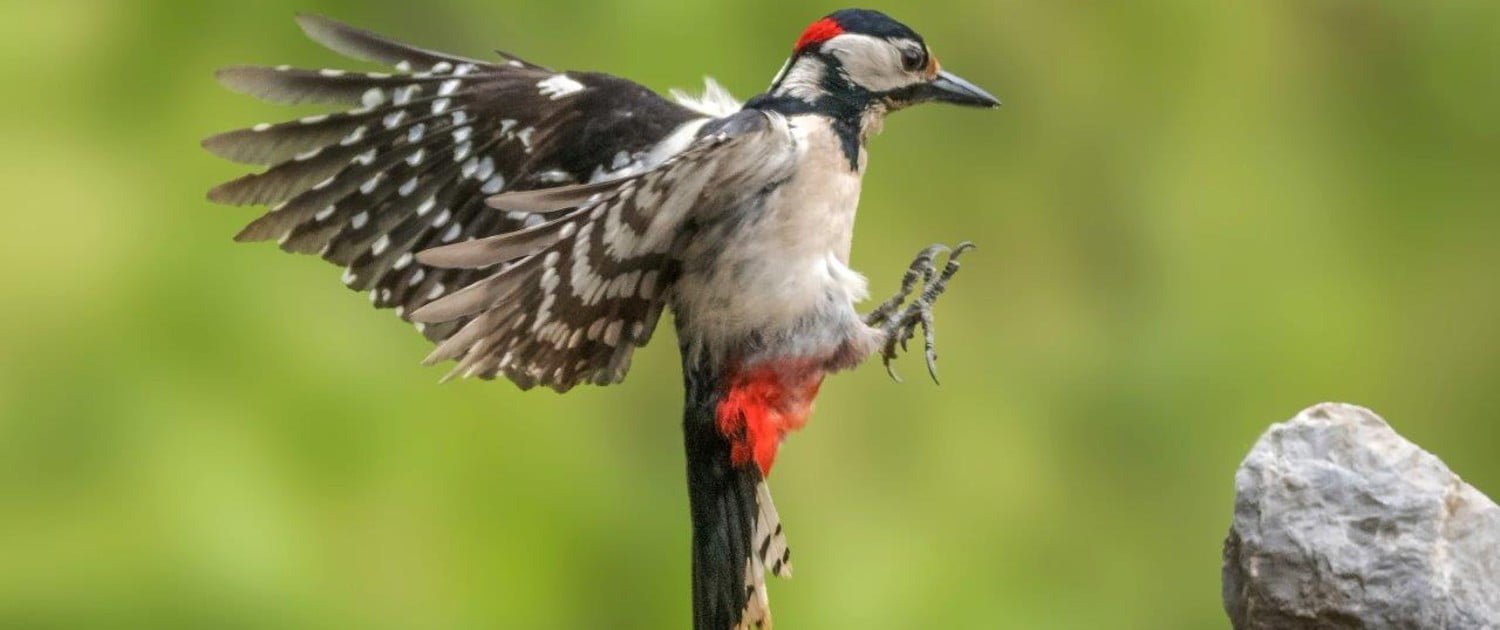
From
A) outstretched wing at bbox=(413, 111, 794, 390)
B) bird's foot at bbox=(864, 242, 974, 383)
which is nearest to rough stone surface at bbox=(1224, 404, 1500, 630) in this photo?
bird's foot at bbox=(864, 242, 974, 383)

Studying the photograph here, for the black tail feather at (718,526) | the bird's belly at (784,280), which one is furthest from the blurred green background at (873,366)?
the bird's belly at (784,280)

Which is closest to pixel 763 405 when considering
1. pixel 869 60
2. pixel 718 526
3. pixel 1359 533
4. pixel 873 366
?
pixel 718 526

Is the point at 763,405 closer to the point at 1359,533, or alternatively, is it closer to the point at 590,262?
the point at 590,262

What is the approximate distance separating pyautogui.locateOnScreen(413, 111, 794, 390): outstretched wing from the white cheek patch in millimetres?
124

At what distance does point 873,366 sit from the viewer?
263cm

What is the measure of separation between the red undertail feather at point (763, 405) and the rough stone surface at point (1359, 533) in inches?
16.9

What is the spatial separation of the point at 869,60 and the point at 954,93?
0.10 meters

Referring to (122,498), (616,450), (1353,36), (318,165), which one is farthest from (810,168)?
(1353,36)

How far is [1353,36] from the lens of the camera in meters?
2.86

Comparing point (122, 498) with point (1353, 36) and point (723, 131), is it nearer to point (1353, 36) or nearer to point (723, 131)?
point (723, 131)

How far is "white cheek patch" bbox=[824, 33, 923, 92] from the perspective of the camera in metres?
1.62

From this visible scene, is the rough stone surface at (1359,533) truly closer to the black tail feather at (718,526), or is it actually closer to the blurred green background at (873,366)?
the black tail feather at (718,526)

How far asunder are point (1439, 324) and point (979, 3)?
95 cm

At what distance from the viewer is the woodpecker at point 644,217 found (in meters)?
1.53
